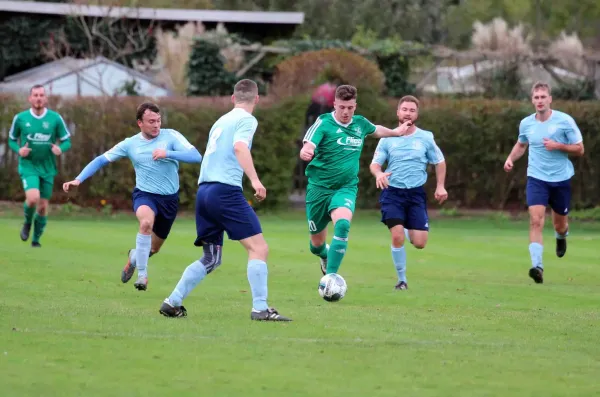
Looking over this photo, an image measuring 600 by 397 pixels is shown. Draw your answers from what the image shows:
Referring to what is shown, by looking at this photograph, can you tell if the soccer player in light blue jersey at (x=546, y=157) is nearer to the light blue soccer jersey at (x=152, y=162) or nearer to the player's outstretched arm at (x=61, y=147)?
the light blue soccer jersey at (x=152, y=162)

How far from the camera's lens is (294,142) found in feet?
93.4

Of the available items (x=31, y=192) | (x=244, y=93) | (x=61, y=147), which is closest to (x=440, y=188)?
(x=244, y=93)

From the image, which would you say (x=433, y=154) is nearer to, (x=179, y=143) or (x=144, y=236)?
(x=179, y=143)

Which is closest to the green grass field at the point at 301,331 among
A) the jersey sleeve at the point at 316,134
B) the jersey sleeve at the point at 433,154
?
the jersey sleeve at the point at 433,154

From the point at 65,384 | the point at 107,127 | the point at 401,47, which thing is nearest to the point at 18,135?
the point at 107,127

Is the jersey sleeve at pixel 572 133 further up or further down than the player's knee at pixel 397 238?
further up

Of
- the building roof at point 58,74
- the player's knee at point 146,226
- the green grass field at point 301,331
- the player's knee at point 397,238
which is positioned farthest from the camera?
the building roof at point 58,74

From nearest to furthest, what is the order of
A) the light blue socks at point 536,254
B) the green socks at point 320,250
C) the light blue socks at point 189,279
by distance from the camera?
the light blue socks at point 189,279, the green socks at point 320,250, the light blue socks at point 536,254

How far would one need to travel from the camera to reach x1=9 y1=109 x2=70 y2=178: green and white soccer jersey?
59.1 ft

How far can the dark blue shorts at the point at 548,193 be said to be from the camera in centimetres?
1497

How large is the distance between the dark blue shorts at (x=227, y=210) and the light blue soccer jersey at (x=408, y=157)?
398cm

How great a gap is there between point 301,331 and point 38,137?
9.73 m

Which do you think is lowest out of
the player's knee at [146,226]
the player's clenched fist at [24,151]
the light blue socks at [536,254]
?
the light blue socks at [536,254]

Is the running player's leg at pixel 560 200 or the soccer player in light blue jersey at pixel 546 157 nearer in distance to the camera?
the soccer player in light blue jersey at pixel 546 157
